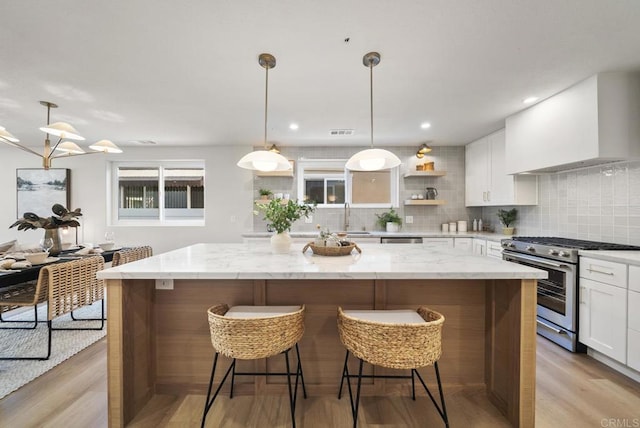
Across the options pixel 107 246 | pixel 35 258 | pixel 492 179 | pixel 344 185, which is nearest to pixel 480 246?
pixel 492 179

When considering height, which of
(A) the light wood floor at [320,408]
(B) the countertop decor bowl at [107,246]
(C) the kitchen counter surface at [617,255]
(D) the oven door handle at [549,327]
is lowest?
(A) the light wood floor at [320,408]

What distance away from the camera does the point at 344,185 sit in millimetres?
4750

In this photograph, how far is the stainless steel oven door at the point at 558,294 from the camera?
7.66 ft

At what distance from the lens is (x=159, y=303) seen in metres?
1.77

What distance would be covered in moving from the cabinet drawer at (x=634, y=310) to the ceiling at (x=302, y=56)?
1.76m

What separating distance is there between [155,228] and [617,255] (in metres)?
5.84

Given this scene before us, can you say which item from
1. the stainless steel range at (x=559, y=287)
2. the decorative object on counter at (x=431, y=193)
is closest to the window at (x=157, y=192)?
the decorative object on counter at (x=431, y=193)

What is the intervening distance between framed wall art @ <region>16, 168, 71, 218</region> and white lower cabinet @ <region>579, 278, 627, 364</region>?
7135 millimetres

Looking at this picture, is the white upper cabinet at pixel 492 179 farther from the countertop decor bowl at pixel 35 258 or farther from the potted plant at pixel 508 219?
the countertop decor bowl at pixel 35 258

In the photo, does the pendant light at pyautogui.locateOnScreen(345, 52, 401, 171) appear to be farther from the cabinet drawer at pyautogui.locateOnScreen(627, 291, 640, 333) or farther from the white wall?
the white wall

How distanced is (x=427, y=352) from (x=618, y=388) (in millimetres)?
1807

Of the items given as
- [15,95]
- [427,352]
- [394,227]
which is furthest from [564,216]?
[15,95]

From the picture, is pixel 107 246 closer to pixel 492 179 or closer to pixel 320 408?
pixel 320 408

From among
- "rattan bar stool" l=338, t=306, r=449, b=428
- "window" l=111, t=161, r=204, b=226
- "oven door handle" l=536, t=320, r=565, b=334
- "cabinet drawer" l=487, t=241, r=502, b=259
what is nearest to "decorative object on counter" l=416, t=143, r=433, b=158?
"cabinet drawer" l=487, t=241, r=502, b=259
